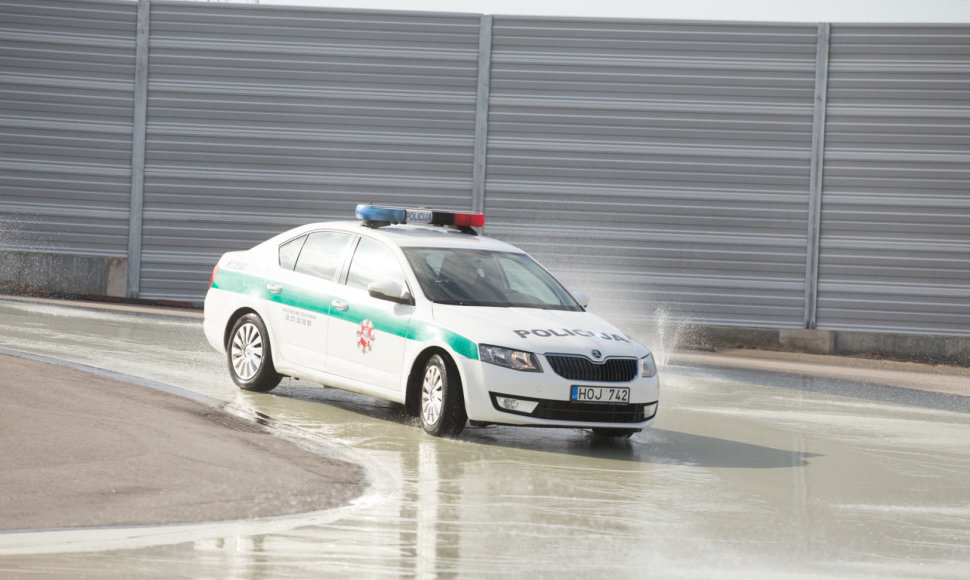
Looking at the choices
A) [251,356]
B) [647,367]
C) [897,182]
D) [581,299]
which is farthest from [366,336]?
[897,182]

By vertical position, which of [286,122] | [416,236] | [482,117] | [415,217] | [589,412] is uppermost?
[482,117]

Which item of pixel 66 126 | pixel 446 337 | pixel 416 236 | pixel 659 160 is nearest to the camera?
pixel 446 337

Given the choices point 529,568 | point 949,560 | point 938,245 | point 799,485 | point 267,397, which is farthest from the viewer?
point 938,245

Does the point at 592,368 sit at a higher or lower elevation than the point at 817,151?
lower

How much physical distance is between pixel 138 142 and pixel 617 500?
15644 millimetres

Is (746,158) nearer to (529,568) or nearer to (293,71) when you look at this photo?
(293,71)

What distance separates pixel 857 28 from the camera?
21.0m

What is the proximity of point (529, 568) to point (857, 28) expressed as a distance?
654 inches

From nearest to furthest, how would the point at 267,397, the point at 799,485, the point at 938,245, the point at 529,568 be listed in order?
the point at 529,568 → the point at 799,485 → the point at 267,397 → the point at 938,245

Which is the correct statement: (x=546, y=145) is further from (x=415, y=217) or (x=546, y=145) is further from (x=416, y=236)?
(x=416, y=236)

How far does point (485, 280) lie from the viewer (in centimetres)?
1107

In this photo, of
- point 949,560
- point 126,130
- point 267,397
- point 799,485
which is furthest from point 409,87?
point 949,560

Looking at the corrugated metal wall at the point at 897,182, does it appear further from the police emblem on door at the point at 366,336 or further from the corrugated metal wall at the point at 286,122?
the police emblem on door at the point at 366,336

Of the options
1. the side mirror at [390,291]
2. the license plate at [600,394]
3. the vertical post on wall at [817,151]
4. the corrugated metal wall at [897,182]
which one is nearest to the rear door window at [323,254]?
the side mirror at [390,291]
